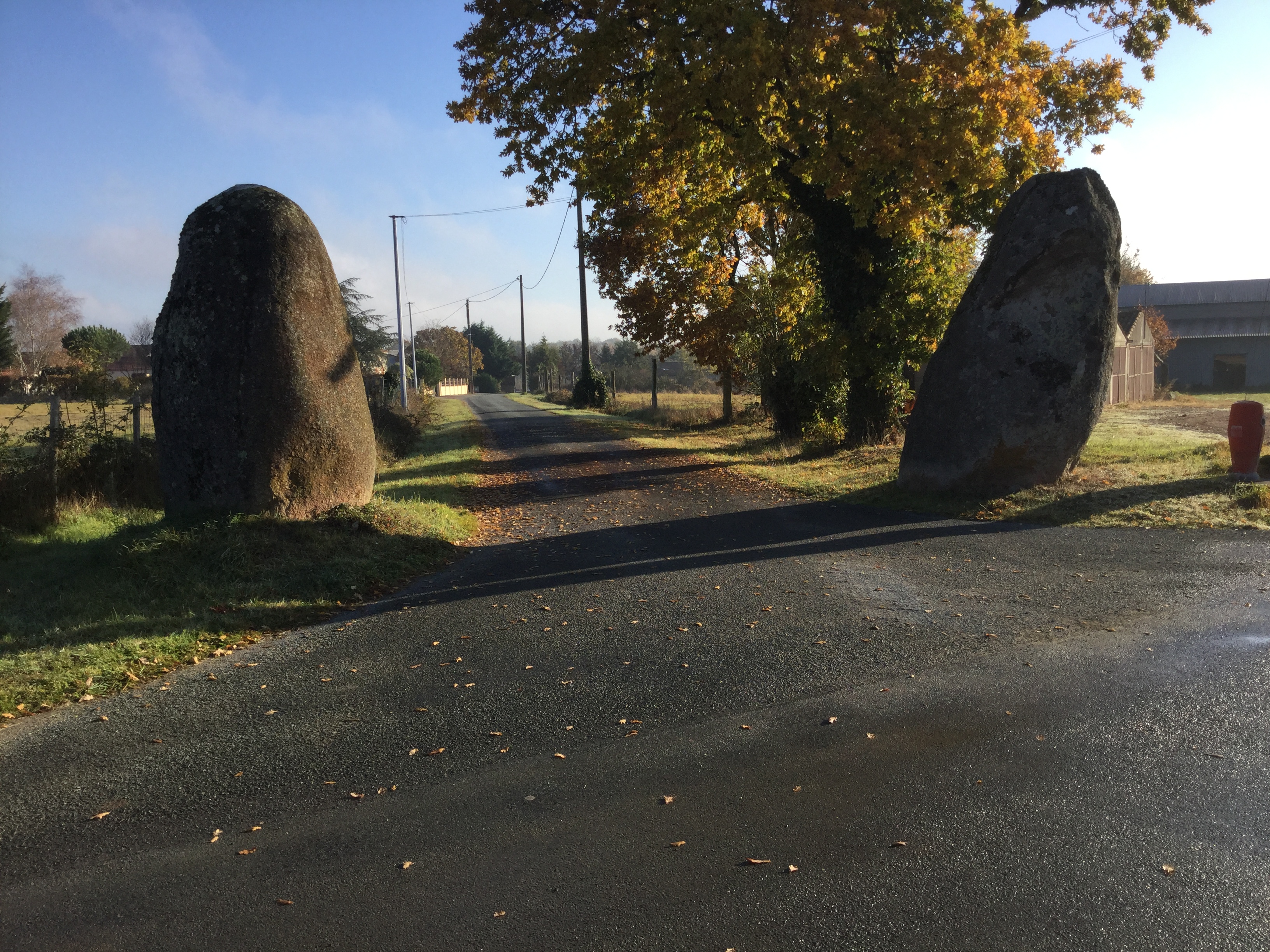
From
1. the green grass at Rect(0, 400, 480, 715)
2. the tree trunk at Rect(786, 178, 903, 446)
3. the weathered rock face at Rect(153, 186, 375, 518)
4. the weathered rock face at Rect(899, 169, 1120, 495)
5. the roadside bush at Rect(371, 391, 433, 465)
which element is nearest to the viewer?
the green grass at Rect(0, 400, 480, 715)

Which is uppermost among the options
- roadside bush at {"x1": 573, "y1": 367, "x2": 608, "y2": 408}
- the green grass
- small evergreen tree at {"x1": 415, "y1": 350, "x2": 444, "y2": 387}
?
small evergreen tree at {"x1": 415, "y1": 350, "x2": 444, "y2": 387}

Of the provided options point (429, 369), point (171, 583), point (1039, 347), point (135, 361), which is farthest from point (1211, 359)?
point (135, 361)

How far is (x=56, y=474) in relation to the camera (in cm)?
1166

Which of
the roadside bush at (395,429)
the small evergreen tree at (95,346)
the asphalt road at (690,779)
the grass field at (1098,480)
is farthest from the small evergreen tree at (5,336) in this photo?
the asphalt road at (690,779)

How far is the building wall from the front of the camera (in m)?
41.0

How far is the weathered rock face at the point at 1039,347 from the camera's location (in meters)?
10.8

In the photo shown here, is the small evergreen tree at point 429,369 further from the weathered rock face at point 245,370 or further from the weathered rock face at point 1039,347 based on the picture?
the weathered rock face at point 1039,347

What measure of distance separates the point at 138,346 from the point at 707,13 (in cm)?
7695

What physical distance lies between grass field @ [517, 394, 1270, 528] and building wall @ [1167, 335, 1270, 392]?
2287 centimetres

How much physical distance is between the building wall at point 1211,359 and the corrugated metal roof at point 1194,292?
12.3m

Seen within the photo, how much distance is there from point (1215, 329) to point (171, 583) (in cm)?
6034

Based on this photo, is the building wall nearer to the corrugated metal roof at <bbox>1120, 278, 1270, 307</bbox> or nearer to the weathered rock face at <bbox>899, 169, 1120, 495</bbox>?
the corrugated metal roof at <bbox>1120, 278, 1270, 307</bbox>

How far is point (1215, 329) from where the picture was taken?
172 ft

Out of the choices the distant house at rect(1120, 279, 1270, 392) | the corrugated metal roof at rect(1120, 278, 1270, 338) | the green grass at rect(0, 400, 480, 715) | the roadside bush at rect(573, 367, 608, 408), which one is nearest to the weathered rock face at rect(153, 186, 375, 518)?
the green grass at rect(0, 400, 480, 715)
